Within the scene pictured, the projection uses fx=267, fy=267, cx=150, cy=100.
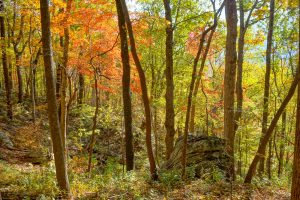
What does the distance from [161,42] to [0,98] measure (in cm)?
1172

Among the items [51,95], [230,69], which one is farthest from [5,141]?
[230,69]

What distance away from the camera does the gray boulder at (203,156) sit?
849cm

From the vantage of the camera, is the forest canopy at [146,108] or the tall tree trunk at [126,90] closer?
the forest canopy at [146,108]

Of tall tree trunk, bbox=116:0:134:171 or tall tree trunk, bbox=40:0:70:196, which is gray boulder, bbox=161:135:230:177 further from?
tall tree trunk, bbox=40:0:70:196

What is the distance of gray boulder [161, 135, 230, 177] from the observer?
27.9 feet

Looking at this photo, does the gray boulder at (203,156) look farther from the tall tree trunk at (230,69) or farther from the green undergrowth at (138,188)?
the tall tree trunk at (230,69)

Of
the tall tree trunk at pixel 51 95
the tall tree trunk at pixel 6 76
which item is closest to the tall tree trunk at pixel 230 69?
the tall tree trunk at pixel 51 95

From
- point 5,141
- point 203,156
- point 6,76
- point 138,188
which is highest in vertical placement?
point 6,76

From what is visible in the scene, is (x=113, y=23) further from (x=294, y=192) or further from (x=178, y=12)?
(x=294, y=192)

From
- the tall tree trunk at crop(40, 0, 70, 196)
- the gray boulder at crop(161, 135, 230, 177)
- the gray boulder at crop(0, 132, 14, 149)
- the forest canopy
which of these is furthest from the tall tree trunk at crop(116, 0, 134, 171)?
the gray boulder at crop(0, 132, 14, 149)

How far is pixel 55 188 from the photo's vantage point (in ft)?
20.8

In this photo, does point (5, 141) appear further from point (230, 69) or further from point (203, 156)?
point (230, 69)

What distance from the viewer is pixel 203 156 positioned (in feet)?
29.1

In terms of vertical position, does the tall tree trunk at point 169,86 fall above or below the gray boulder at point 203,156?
above
